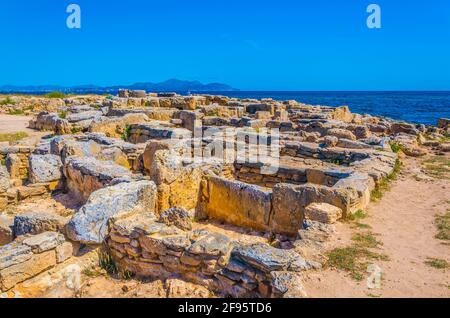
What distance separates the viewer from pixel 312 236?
467 centimetres

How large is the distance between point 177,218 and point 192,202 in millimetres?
1922

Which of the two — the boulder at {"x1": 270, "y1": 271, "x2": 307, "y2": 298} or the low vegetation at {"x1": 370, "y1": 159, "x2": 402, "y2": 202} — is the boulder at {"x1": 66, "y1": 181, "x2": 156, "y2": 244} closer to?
the boulder at {"x1": 270, "y1": 271, "x2": 307, "y2": 298}

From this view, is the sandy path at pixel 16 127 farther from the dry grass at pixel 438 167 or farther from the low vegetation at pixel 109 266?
the dry grass at pixel 438 167

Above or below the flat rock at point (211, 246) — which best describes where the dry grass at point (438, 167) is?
above

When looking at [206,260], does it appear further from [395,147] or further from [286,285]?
[395,147]

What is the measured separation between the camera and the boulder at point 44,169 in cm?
724

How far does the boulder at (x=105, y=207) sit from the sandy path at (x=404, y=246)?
2681 mm

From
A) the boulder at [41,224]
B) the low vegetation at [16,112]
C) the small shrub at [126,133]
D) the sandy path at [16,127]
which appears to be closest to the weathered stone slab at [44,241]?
the boulder at [41,224]

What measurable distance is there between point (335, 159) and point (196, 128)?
20.3 feet

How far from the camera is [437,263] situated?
405cm

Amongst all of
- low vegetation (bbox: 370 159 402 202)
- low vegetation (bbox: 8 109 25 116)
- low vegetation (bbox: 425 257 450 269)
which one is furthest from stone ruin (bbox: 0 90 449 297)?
low vegetation (bbox: 8 109 25 116)

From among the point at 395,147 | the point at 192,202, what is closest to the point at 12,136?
the point at 192,202
